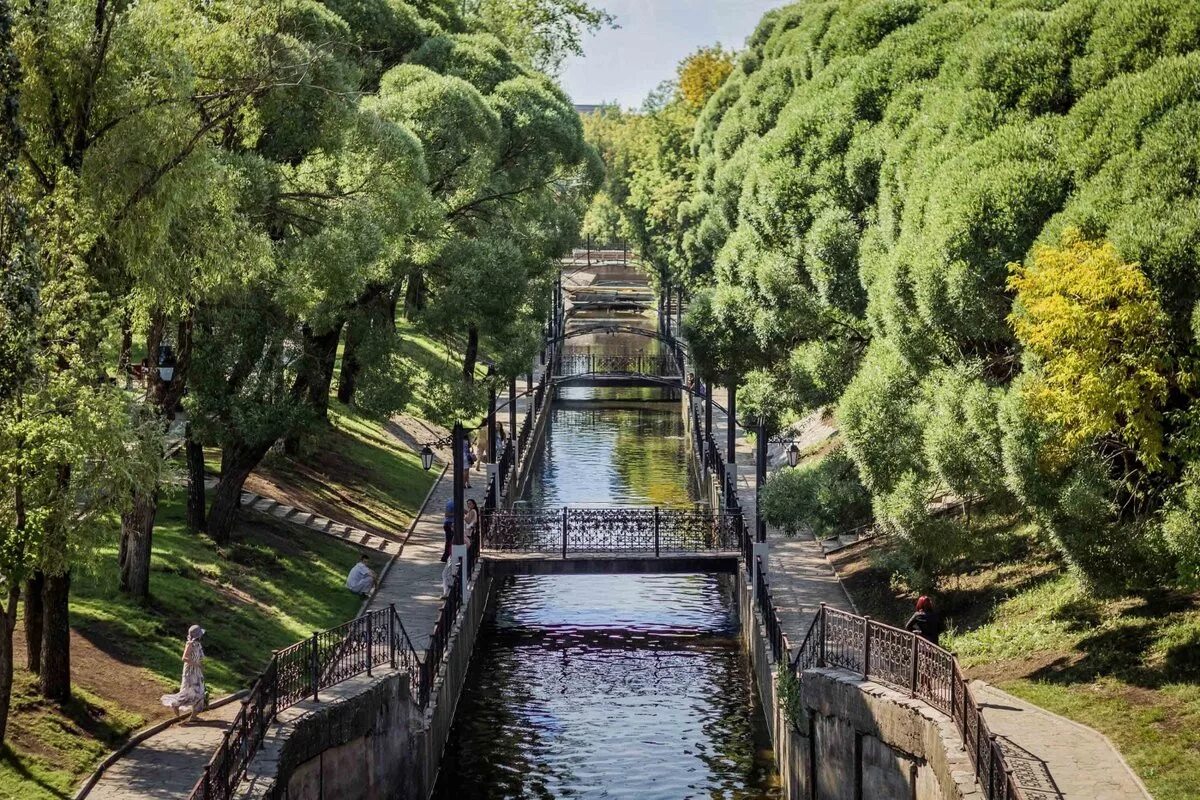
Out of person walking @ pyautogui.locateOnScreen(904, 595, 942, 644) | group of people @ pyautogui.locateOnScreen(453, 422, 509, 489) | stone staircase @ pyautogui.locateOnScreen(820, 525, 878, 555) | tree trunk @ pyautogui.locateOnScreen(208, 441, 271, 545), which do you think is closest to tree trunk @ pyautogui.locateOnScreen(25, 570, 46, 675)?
tree trunk @ pyautogui.locateOnScreen(208, 441, 271, 545)

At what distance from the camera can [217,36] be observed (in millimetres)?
23906

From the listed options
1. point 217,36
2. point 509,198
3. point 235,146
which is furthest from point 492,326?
point 217,36

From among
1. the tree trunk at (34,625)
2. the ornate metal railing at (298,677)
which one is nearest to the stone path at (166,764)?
the ornate metal railing at (298,677)

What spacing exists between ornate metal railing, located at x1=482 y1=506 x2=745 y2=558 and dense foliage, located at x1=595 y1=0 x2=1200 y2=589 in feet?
9.86

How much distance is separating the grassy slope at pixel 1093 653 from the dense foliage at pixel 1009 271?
1211mm

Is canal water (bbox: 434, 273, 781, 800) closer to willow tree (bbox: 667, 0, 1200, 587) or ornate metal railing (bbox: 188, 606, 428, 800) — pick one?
ornate metal railing (bbox: 188, 606, 428, 800)

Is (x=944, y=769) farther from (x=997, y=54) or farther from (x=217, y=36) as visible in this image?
(x=217, y=36)

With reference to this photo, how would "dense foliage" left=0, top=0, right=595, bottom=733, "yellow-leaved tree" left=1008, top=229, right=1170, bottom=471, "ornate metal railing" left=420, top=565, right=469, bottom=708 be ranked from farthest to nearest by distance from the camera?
"ornate metal railing" left=420, top=565, right=469, bottom=708 < "yellow-leaved tree" left=1008, top=229, right=1170, bottom=471 < "dense foliage" left=0, top=0, right=595, bottom=733

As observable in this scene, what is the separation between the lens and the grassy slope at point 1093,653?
60.1 feet

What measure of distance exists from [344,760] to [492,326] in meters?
19.0

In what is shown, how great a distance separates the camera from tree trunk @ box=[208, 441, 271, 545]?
2870 cm

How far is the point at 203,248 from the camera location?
2038 cm

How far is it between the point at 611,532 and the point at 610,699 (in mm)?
4550

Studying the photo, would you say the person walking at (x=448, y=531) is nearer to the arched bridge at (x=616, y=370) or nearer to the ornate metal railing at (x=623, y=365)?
the arched bridge at (x=616, y=370)
